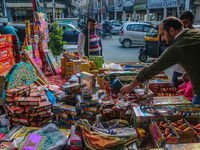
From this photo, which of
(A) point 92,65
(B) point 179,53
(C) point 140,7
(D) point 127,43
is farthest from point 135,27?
(C) point 140,7

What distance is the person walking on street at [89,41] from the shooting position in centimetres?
458

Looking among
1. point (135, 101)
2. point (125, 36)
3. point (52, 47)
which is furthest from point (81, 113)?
point (125, 36)

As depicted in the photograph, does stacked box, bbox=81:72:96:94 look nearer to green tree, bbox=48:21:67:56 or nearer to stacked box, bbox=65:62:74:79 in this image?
stacked box, bbox=65:62:74:79

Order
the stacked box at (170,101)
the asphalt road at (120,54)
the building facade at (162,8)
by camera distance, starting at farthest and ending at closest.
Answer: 1. the building facade at (162,8)
2. the asphalt road at (120,54)
3. the stacked box at (170,101)

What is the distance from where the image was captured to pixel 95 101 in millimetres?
2473

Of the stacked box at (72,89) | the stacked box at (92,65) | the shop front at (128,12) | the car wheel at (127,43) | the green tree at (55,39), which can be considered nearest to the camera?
the stacked box at (72,89)

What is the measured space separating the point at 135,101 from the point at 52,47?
5.79 m

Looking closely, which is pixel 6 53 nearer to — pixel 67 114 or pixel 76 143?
pixel 67 114

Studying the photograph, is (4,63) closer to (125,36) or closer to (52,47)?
(52,47)

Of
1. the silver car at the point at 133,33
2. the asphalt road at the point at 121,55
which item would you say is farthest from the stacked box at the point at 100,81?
the silver car at the point at 133,33

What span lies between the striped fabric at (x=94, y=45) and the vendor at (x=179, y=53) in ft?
9.42

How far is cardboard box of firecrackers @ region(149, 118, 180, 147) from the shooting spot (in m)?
1.64

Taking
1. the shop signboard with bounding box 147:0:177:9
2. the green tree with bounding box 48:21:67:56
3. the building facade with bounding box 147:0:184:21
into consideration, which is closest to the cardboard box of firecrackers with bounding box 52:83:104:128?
the green tree with bounding box 48:21:67:56

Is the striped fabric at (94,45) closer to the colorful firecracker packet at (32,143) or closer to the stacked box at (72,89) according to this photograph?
the stacked box at (72,89)
